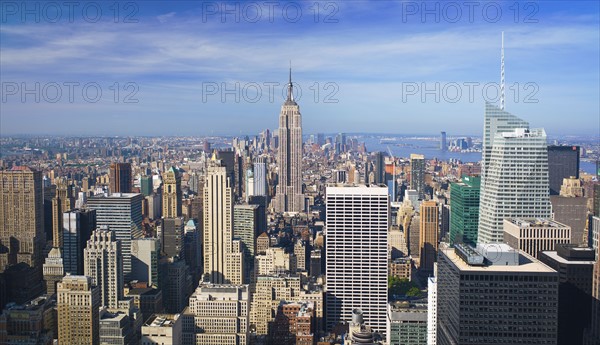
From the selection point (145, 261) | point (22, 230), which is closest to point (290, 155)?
point (145, 261)

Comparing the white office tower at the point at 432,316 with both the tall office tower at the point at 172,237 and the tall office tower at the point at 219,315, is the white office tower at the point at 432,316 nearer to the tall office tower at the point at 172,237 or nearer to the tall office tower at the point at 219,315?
the tall office tower at the point at 219,315

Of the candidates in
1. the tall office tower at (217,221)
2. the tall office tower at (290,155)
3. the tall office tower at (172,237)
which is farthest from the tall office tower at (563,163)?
the tall office tower at (290,155)

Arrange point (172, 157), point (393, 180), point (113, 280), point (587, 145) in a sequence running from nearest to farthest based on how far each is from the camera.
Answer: point (113, 280) → point (587, 145) → point (172, 157) → point (393, 180)

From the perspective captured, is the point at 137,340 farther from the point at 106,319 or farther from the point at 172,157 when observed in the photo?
the point at 172,157

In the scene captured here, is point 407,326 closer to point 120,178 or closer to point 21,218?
point 21,218

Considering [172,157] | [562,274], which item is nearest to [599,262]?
[562,274]

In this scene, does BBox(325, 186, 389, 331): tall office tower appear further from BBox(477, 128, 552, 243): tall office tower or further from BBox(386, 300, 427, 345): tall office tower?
BBox(386, 300, 427, 345): tall office tower

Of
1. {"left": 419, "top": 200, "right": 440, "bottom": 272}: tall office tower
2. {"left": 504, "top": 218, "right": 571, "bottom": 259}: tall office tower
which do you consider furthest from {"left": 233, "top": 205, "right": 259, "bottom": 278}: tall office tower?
{"left": 504, "top": 218, "right": 571, "bottom": 259}: tall office tower

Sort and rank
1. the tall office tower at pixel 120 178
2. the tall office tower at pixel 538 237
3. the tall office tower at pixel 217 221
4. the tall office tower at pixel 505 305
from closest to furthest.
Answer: the tall office tower at pixel 505 305, the tall office tower at pixel 538 237, the tall office tower at pixel 217 221, the tall office tower at pixel 120 178
